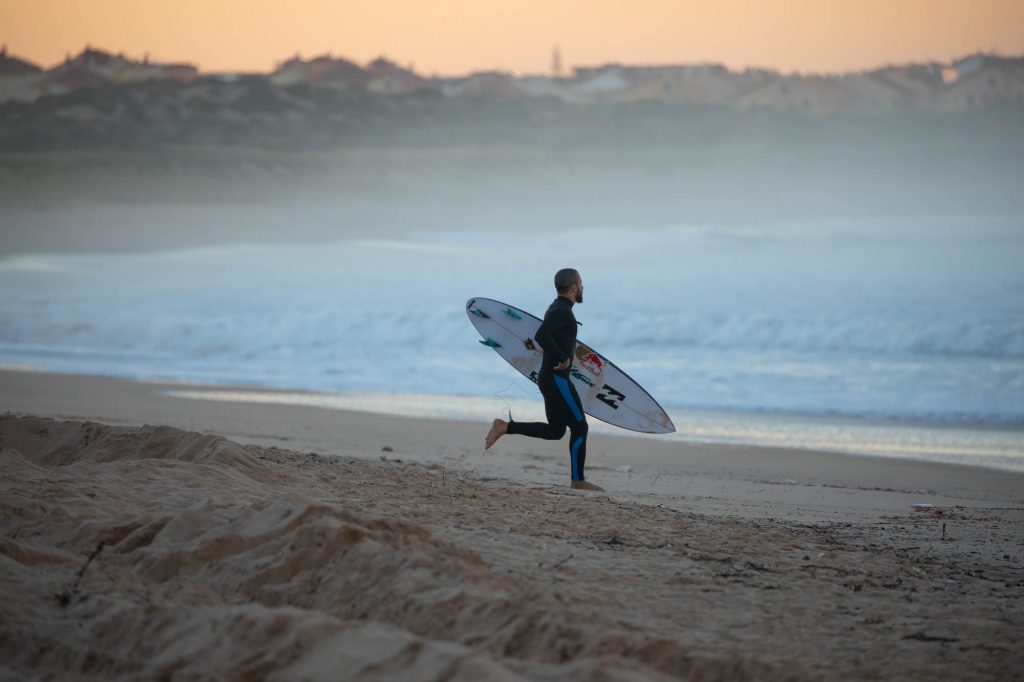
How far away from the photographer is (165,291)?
36.3m

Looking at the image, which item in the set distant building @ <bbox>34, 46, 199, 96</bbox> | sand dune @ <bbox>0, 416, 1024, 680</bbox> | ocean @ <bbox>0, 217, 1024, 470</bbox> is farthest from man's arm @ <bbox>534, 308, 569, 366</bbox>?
distant building @ <bbox>34, 46, 199, 96</bbox>

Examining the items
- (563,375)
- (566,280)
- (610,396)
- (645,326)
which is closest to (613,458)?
(610,396)

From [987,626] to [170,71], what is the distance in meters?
64.5

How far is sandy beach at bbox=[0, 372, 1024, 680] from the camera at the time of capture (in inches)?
141

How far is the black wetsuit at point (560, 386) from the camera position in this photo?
7238 mm

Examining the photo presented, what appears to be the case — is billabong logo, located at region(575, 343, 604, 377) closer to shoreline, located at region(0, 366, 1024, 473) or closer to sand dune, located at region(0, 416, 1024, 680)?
shoreline, located at region(0, 366, 1024, 473)

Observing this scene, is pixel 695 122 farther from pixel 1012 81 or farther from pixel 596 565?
pixel 596 565

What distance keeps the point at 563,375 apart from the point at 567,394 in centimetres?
13

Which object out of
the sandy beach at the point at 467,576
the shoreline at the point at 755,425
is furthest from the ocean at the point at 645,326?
the sandy beach at the point at 467,576

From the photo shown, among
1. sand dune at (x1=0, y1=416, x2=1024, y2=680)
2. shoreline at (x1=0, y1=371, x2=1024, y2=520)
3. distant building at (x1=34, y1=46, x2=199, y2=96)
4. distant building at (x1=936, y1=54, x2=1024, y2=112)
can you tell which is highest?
distant building at (x1=936, y1=54, x2=1024, y2=112)

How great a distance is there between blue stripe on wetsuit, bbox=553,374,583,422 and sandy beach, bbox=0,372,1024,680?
1.91 feet

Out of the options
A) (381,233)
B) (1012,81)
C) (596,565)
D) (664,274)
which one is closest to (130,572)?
(596,565)

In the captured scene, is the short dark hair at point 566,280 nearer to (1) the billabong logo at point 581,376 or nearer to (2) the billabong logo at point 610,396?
(1) the billabong logo at point 581,376

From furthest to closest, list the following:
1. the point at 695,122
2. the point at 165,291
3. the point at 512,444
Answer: the point at 695,122
the point at 165,291
the point at 512,444
